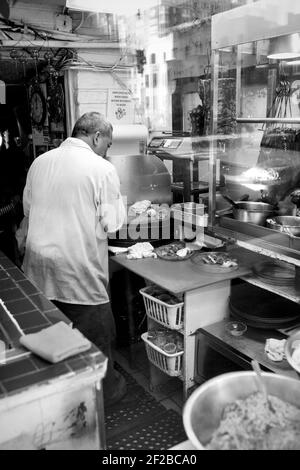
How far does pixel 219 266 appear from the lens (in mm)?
3076

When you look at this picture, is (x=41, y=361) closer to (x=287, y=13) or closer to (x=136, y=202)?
(x=287, y=13)

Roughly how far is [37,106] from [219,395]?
4651 mm

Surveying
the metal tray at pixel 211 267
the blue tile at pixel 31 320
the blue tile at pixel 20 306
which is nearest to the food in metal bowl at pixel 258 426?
the blue tile at pixel 31 320

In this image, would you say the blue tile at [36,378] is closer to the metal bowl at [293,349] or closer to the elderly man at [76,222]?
the metal bowl at [293,349]

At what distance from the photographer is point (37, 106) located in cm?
530

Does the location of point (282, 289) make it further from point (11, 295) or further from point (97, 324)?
point (11, 295)

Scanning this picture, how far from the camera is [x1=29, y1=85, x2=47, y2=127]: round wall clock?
16.7 feet

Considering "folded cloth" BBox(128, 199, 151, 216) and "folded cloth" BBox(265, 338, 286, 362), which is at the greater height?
"folded cloth" BBox(128, 199, 151, 216)

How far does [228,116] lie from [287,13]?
1.05 m

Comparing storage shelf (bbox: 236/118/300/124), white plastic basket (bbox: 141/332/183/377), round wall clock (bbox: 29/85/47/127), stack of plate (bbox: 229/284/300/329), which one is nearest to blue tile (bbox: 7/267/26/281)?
white plastic basket (bbox: 141/332/183/377)

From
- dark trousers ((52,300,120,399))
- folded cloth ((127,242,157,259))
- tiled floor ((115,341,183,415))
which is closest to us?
dark trousers ((52,300,120,399))

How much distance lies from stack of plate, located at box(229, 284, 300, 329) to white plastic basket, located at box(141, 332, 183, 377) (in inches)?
20.1

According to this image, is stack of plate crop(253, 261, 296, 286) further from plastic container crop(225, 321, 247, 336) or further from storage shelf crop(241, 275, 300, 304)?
plastic container crop(225, 321, 247, 336)
